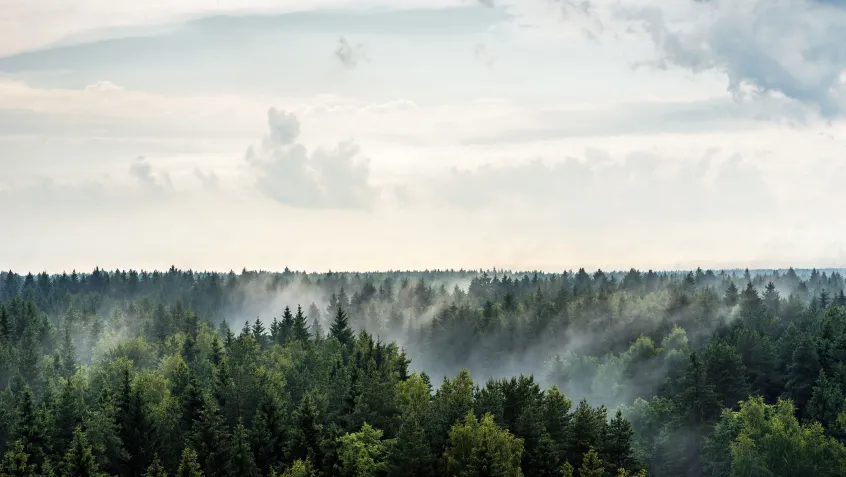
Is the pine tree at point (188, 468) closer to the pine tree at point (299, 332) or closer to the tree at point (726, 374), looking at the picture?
the tree at point (726, 374)

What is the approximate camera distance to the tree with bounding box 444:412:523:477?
61219 mm

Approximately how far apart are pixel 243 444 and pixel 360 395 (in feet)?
42.5

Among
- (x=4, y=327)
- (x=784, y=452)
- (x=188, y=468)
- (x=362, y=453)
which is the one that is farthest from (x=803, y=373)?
(x=4, y=327)

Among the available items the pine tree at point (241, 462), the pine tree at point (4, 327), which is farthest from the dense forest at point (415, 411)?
the pine tree at point (4, 327)

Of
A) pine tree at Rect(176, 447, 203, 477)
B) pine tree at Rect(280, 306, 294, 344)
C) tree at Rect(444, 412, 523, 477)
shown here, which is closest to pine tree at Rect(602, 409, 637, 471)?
tree at Rect(444, 412, 523, 477)

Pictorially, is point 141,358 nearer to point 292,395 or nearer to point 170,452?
point 292,395

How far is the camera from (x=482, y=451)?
202 feet

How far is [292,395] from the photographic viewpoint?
101 m

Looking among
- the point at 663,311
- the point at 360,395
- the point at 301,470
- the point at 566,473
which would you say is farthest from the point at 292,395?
the point at 663,311

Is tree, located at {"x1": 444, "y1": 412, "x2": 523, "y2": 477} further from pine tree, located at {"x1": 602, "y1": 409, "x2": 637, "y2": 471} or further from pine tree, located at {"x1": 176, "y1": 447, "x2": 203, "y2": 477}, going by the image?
pine tree, located at {"x1": 176, "y1": 447, "x2": 203, "y2": 477}

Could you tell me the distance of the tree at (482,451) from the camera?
61219 mm

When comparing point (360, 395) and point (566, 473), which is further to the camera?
point (360, 395)

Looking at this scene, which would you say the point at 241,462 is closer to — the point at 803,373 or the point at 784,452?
the point at 784,452

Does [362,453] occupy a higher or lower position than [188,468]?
higher
